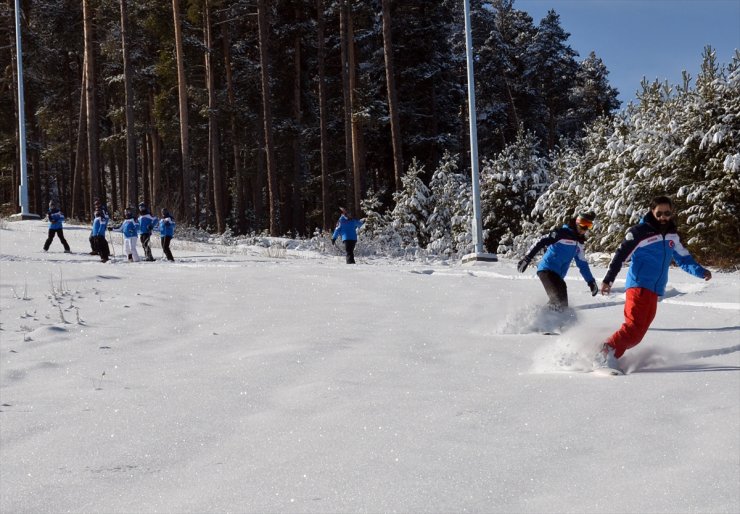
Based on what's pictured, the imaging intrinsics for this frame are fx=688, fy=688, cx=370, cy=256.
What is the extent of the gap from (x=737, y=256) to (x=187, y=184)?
21.5 meters

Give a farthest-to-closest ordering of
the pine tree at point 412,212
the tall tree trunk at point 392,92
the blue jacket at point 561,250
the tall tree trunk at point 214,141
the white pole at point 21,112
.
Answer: the tall tree trunk at point 214,141 → the white pole at point 21,112 → the tall tree trunk at point 392,92 → the pine tree at point 412,212 → the blue jacket at point 561,250

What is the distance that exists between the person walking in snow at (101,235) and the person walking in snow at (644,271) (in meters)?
15.7

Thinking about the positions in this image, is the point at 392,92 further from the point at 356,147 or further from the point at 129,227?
the point at 129,227

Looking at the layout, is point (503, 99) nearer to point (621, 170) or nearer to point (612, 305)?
point (621, 170)

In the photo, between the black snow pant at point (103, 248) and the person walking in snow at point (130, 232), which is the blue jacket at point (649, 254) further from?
the black snow pant at point (103, 248)

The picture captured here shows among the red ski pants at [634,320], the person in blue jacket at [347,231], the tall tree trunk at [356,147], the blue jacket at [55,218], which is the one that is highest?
the tall tree trunk at [356,147]

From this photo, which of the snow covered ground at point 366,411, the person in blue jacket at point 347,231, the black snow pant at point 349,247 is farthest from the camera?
the black snow pant at point 349,247

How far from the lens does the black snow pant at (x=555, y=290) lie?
895 centimetres

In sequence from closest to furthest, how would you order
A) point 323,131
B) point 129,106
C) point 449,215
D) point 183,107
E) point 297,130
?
1. point 449,215
2. point 129,106
3. point 183,107
4. point 323,131
5. point 297,130

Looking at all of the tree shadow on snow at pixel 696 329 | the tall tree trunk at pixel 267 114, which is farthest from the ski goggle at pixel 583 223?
the tall tree trunk at pixel 267 114

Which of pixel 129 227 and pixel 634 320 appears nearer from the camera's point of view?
pixel 634 320

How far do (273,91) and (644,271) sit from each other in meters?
Answer: 31.9

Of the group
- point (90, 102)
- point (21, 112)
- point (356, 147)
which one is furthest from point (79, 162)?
point (356, 147)

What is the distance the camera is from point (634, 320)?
6.21 m
